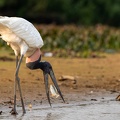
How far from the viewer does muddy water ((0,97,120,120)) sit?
26.9 ft

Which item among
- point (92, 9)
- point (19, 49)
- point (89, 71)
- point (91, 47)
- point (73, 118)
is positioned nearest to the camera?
point (73, 118)

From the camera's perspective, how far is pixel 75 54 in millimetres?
17703

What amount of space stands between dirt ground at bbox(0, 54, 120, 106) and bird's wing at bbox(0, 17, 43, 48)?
108cm

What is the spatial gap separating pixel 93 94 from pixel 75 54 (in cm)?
732

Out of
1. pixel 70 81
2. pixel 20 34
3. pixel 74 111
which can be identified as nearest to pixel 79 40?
pixel 70 81

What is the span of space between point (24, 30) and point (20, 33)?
7 centimetres

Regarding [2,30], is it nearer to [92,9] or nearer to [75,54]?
[75,54]

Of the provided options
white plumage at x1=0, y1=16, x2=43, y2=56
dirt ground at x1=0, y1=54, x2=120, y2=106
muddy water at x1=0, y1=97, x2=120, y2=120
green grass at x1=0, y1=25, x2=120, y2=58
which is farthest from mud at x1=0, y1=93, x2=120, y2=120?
green grass at x1=0, y1=25, x2=120, y2=58

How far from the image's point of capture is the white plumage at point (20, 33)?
8406mm

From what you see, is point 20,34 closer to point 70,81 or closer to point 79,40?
point 70,81

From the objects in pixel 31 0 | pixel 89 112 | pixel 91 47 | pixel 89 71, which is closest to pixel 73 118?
pixel 89 112

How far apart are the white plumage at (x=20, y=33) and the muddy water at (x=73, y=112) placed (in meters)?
0.84

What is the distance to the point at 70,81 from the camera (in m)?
11.4

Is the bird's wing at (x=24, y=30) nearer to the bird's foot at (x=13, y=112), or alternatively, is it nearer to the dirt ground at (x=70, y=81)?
the bird's foot at (x=13, y=112)
